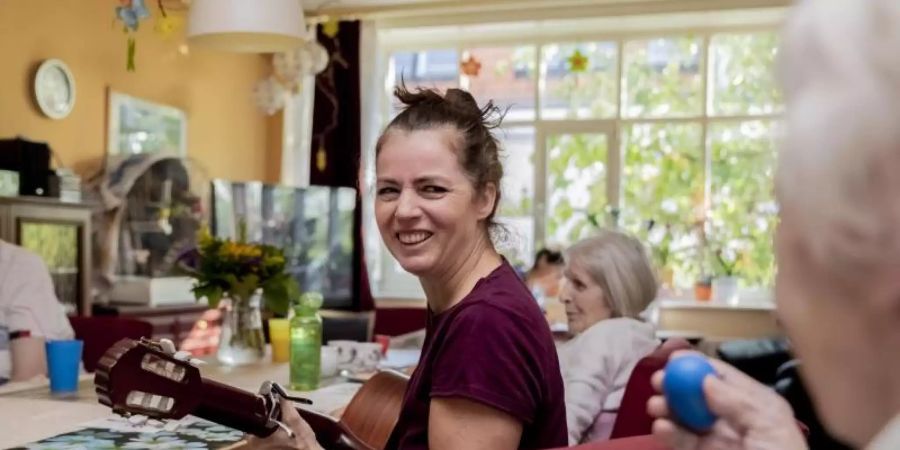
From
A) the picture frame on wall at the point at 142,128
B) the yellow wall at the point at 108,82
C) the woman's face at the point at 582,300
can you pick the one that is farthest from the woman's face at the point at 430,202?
the picture frame on wall at the point at 142,128

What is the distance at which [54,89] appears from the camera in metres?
4.79

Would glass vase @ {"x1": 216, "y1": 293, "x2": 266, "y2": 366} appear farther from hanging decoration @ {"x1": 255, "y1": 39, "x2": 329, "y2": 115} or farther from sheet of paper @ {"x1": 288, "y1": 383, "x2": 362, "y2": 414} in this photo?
hanging decoration @ {"x1": 255, "y1": 39, "x2": 329, "y2": 115}

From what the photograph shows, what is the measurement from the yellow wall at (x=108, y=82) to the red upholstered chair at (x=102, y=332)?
1.80 metres

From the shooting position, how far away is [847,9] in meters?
0.57

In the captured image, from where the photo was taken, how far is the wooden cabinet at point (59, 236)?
4.04 metres

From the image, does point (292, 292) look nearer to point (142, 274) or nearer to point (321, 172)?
point (142, 274)

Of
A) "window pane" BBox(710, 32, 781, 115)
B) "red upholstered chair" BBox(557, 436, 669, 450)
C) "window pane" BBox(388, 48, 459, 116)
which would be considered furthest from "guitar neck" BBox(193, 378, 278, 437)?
"window pane" BBox(388, 48, 459, 116)

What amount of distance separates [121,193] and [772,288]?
4.71 meters

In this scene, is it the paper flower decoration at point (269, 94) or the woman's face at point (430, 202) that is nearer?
the woman's face at point (430, 202)

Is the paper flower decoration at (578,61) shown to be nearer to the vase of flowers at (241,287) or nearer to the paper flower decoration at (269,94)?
the paper flower decoration at (269,94)

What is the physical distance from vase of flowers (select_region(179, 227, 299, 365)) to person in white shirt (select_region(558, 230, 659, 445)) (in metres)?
0.85

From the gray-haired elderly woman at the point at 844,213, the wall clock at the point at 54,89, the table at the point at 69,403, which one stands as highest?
the wall clock at the point at 54,89

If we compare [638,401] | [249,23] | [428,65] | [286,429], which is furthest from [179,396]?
[428,65]

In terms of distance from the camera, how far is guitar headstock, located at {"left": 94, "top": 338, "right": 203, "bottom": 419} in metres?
1.26
